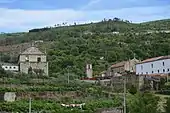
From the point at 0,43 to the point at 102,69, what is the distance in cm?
3939

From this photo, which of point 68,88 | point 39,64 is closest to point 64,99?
point 68,88

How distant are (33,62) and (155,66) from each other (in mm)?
18671

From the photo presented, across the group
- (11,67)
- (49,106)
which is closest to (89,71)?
(11,67)

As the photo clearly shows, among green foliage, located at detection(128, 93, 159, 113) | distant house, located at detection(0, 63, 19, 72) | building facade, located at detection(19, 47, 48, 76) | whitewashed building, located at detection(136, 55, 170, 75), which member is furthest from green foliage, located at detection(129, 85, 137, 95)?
distant house, located at detection(0, 63, 19, 72)

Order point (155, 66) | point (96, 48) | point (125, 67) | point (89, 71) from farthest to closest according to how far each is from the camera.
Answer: point (96, 48)
point (125, 67)
point (89, 71)
point (155, 66)

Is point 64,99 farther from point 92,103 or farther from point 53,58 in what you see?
point 53,58

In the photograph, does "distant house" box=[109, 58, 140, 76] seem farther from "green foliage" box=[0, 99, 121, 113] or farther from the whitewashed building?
"green foliage" box=[0, 99, 121, 113]

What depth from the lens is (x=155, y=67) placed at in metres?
78.6

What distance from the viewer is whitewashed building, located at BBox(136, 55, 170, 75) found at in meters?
75.6

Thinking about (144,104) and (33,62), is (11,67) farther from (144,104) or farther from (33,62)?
(144,104)

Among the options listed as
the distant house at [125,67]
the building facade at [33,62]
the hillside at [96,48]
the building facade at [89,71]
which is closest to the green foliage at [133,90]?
the hillside at [96,48]

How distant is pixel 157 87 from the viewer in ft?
Answer: 212

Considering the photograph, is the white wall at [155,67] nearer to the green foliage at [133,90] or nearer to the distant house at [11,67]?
the green foliage at [133,90]

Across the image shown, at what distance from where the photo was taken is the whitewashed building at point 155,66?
75625 millimetres
